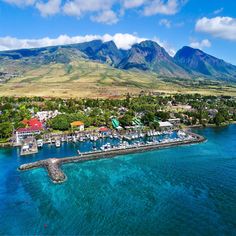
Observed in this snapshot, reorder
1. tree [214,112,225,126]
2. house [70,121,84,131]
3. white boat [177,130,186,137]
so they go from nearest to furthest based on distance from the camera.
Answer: white boat [177,130,186,137]
house [70,121,84,131]
tree [214,112,225,126]

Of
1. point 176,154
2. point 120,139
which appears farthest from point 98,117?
point 176,154

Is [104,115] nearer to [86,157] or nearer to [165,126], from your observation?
[165,126]

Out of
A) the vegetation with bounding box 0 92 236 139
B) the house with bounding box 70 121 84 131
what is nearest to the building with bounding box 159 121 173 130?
the vegetation with bounding box 0 92 236 139

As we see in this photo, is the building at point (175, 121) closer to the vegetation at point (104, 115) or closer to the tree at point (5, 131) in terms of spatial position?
the vegetation at point (104, 115)

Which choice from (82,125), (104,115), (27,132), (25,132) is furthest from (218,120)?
(25,132)

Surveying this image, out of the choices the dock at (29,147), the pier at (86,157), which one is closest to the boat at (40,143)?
the dock at (29,147)

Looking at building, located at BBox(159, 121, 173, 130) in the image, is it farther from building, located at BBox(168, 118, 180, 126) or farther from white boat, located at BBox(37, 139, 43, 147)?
white boat, located at BBox(37, 139, 43, 147)

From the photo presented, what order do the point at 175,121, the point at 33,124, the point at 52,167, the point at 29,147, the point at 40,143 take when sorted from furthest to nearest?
1. the point at 175,121
2. the point at 33,124
3. the point at 40,143
4. the point at 29,147
5. the point at 52,167
